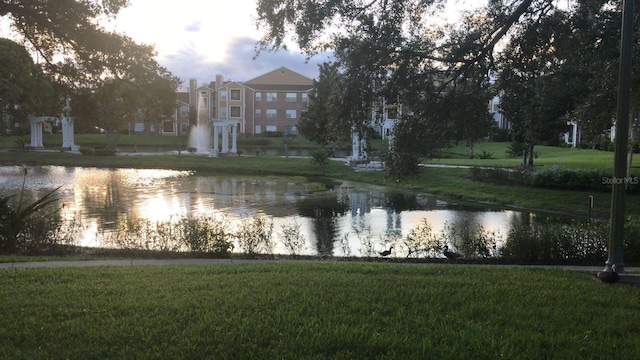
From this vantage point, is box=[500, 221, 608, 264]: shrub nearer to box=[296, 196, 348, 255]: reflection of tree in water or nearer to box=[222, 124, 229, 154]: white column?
box=[296, 196, 348, 255]: reflection of tree in water

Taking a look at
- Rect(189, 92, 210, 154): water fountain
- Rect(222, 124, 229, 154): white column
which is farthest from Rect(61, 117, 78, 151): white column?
Rect(189, 92, 210, 154): water fountain

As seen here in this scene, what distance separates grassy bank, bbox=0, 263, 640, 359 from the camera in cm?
444

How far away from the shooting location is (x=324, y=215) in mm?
16438

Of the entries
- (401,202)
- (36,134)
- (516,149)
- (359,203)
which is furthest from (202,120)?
(359,203)

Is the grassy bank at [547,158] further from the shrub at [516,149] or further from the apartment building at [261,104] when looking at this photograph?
the apartment building at [261,104]

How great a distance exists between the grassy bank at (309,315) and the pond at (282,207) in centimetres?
401

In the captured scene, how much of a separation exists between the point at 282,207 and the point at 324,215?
2153 mm

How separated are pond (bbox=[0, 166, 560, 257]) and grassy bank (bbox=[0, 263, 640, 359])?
401 cm

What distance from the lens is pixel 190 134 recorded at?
81.2 metres

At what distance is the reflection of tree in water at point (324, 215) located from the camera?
12050mm

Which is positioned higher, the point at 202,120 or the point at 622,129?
the point at 202,120

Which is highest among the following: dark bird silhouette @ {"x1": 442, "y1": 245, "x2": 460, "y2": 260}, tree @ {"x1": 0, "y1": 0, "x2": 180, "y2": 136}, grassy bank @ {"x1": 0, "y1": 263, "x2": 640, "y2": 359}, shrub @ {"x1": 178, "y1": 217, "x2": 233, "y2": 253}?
tree @ {"x1": 0, "y1": 0, "x2": 180, "y2": 136}

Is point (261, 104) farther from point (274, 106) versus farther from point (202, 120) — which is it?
point (202, 120)

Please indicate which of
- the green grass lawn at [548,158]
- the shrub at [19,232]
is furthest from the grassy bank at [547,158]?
the shrub at [19,232]
